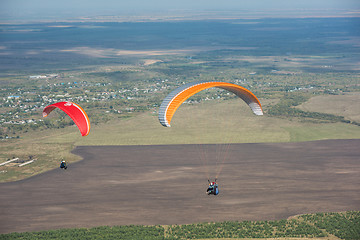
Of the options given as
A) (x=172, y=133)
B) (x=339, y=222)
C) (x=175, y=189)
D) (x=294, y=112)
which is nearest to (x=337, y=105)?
(x=294, y=112)

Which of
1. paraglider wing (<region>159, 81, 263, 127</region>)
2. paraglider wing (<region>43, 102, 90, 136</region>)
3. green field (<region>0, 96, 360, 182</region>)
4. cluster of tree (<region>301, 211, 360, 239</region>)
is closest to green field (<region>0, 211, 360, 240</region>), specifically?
cluster of tree (<region>301, 211, 360, 239</region>)

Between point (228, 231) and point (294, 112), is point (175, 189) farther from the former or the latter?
point (294, 112)

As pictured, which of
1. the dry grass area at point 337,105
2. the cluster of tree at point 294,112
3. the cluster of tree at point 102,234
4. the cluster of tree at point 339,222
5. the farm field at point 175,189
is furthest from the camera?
the dry grass area at point 337,105

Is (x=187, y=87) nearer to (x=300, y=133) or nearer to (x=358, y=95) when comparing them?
(x=300, y=133)

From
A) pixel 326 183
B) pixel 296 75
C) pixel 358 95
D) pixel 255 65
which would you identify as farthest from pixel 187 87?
pixel 255 65

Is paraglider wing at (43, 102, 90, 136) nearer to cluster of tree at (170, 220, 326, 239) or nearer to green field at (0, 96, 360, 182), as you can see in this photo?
cluster of tree at (170, 220, 326, 239)

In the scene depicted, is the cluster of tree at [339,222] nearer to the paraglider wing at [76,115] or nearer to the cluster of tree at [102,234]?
the cluster of tree at [102,234]

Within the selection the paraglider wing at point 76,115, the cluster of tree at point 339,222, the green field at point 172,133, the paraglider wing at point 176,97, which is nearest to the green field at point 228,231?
the cluster of tree at point 339,222
